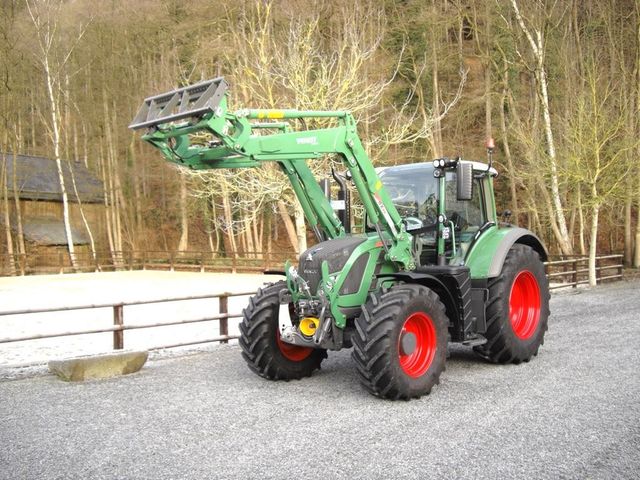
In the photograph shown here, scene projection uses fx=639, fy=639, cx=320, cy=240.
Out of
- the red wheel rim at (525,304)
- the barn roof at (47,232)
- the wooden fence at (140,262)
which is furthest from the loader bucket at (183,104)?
the barn roof at (47,232)

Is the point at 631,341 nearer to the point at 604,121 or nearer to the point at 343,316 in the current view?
the point at 343,316

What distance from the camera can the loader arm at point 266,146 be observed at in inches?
214

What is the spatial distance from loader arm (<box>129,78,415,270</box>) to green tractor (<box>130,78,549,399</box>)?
0.04 feet

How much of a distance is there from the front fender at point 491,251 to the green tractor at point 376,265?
0.6 inches

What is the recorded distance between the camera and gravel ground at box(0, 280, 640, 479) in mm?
4438

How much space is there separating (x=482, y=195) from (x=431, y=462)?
13.7 feet

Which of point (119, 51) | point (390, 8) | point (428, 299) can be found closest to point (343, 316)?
point (428, 299)

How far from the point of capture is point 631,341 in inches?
346

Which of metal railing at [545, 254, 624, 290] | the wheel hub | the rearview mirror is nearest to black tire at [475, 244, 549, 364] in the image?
the rearview mirror

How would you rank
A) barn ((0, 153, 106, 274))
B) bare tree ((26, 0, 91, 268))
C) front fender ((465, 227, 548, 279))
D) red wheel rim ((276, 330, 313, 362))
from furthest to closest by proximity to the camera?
barn ((0, 153, 106, 274)) < bare tree ((26, 0, 91, 268)) < front fender ((465, 227, 548, 279)) < red wheel rim ((276, 330, 313, 362))

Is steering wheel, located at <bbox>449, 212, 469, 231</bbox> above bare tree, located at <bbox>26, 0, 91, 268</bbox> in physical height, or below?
below

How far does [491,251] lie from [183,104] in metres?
3.88

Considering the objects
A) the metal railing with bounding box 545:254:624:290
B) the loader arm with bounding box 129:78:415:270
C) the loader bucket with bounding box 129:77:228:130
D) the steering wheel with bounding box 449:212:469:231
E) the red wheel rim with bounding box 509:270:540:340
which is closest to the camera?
the loader bucket with bounding box 129:77:228:130

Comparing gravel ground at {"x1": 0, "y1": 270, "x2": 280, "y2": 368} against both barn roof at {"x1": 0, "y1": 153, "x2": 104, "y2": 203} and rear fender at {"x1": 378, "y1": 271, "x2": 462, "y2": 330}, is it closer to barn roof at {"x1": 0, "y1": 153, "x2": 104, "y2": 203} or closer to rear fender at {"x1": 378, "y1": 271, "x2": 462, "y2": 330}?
rear fender at {"x1": 378, "y1": 271, "x2": 462, "y2": 330}
